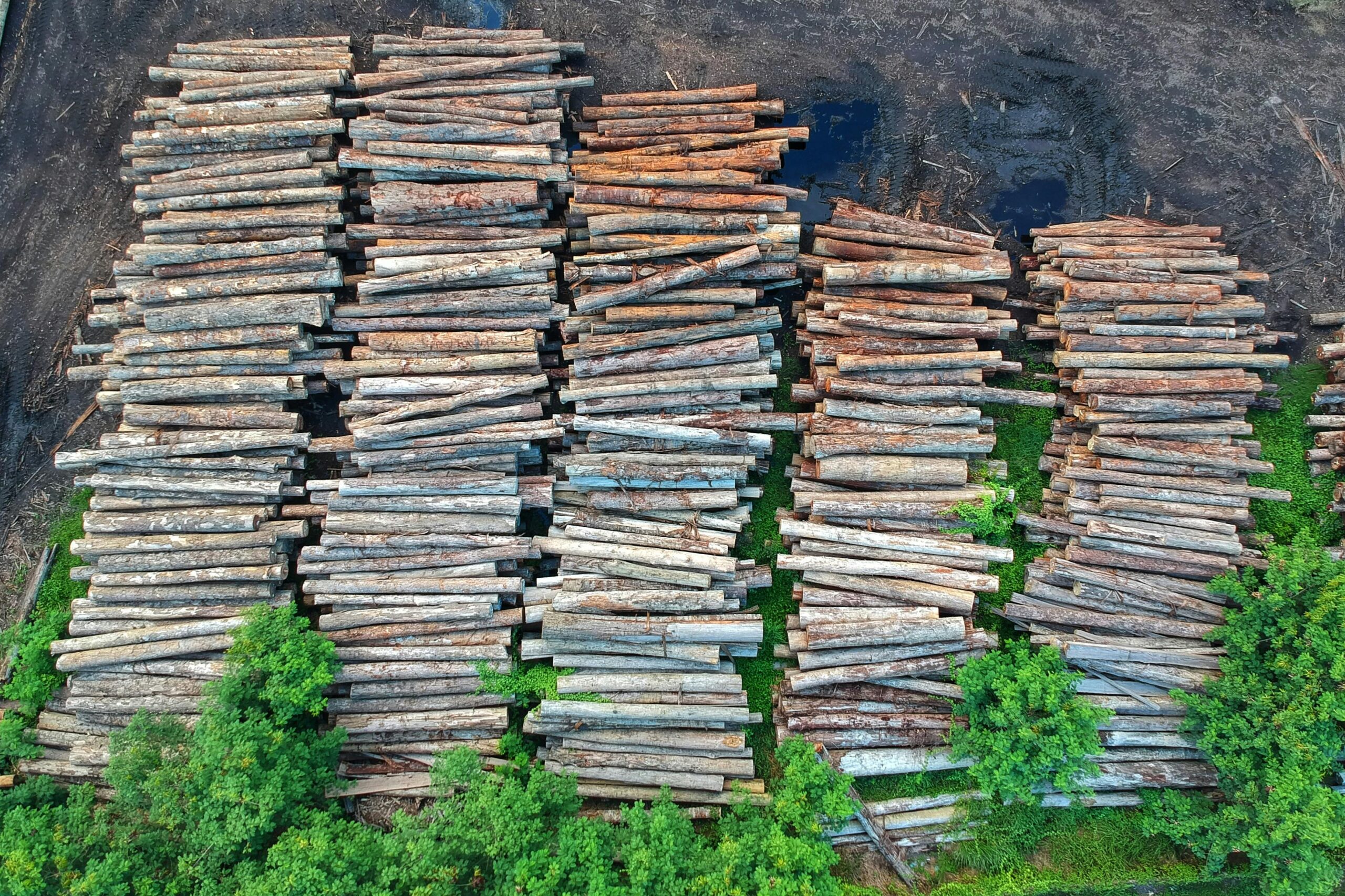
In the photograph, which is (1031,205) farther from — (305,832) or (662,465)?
(305,832)

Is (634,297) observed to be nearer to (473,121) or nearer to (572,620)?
(473,121)

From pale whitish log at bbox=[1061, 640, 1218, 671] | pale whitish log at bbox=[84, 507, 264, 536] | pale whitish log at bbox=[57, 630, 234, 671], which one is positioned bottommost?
pale whitish log at bbox=[57, 630, 234, 671]

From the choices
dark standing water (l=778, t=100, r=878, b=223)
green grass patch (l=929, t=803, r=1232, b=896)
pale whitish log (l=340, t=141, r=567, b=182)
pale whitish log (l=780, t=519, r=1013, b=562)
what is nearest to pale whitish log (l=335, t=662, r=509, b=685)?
pale whitish log (l=780, t=519, r=1013, b=562)

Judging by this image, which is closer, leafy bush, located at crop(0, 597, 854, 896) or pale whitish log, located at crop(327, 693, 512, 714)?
leafy bush, located at crop(0, 597, 854, 896)

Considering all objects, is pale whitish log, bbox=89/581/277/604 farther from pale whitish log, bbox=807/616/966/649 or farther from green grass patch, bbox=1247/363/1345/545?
green grass patch, bbox=1247/363/1345/545

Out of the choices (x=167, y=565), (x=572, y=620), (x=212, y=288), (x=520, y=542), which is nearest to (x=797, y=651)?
(x=572, y=620)

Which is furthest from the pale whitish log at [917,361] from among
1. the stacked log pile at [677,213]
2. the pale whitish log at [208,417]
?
the pale whitish log at [208,417]
